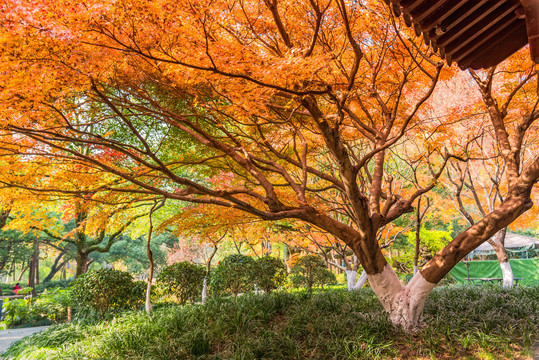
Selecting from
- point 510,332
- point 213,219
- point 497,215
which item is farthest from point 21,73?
point 510,332

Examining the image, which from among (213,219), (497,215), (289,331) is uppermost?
(213,219)

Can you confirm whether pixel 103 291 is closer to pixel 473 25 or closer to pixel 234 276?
pixel 234 276

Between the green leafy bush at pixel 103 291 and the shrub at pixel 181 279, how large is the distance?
0.75m

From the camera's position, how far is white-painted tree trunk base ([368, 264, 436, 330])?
514cm

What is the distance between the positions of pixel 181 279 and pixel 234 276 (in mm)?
1275

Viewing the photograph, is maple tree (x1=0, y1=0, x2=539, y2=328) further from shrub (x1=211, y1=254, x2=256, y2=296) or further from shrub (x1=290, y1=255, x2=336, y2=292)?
shrub (x1=290, y1=255, x2=336, y2=292)

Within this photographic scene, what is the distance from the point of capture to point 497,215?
195 inches

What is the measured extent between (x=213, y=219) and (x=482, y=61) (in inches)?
210

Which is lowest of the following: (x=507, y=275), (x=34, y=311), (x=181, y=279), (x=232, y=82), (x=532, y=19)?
(x=507, y=275)

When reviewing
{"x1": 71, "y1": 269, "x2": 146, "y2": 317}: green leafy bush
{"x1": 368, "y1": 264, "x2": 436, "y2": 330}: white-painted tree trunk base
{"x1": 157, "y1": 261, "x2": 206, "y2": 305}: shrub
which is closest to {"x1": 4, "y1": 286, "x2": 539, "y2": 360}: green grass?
{"x1": 368, "y1": 264, "x2": 436, "y2": 330}: white-painted tree trunk base

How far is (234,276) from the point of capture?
27.4 feet

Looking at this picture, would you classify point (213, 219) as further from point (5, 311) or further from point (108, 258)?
point (108, 258)

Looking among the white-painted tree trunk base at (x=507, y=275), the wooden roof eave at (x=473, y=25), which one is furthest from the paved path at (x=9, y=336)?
the white-painted tree trunk base at (x=507, y=275)

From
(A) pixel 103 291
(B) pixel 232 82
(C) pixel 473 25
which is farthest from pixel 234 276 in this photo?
(C) pixel 473 25
